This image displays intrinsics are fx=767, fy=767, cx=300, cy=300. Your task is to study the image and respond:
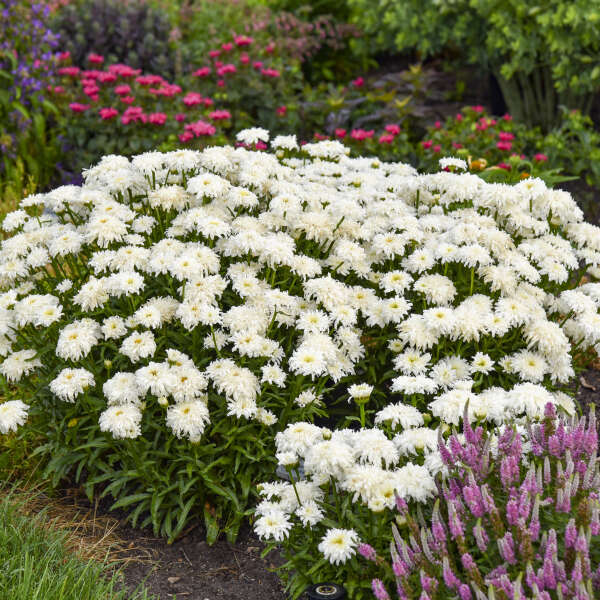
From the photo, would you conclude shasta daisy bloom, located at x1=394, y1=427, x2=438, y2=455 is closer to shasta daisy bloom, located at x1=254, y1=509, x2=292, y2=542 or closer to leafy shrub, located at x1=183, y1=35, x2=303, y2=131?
shasta daisy bloom, located at x1=254, y1=509, x2=292, y2=542

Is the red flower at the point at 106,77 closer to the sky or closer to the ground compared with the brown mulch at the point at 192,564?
closer to the sky

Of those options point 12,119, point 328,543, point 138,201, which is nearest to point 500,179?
point 138,201

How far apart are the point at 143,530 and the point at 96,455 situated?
1.39 ft

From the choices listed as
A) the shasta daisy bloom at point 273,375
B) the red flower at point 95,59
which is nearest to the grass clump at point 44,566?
the shasta daisy bloom at point 273,375

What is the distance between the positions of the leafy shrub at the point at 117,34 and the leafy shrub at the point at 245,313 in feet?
15.1

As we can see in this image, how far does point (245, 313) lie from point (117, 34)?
5.98 meters

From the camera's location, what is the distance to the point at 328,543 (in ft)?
7.71

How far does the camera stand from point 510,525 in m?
2.19

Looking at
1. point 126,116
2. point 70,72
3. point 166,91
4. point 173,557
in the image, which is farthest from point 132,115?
point 173,557

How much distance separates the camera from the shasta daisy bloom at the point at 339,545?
91.4 inches

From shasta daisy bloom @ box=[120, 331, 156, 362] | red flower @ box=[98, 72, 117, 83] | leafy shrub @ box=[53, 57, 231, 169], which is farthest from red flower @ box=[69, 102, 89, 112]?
shasta daisy bloom @ box=[120, 331, 156, 362]

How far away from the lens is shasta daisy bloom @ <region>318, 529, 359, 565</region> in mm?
2320

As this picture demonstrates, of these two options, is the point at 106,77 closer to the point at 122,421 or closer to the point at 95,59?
the point at 95,59

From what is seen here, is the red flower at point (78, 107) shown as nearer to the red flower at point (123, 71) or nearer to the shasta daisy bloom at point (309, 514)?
the red flower at point (123, 71)
